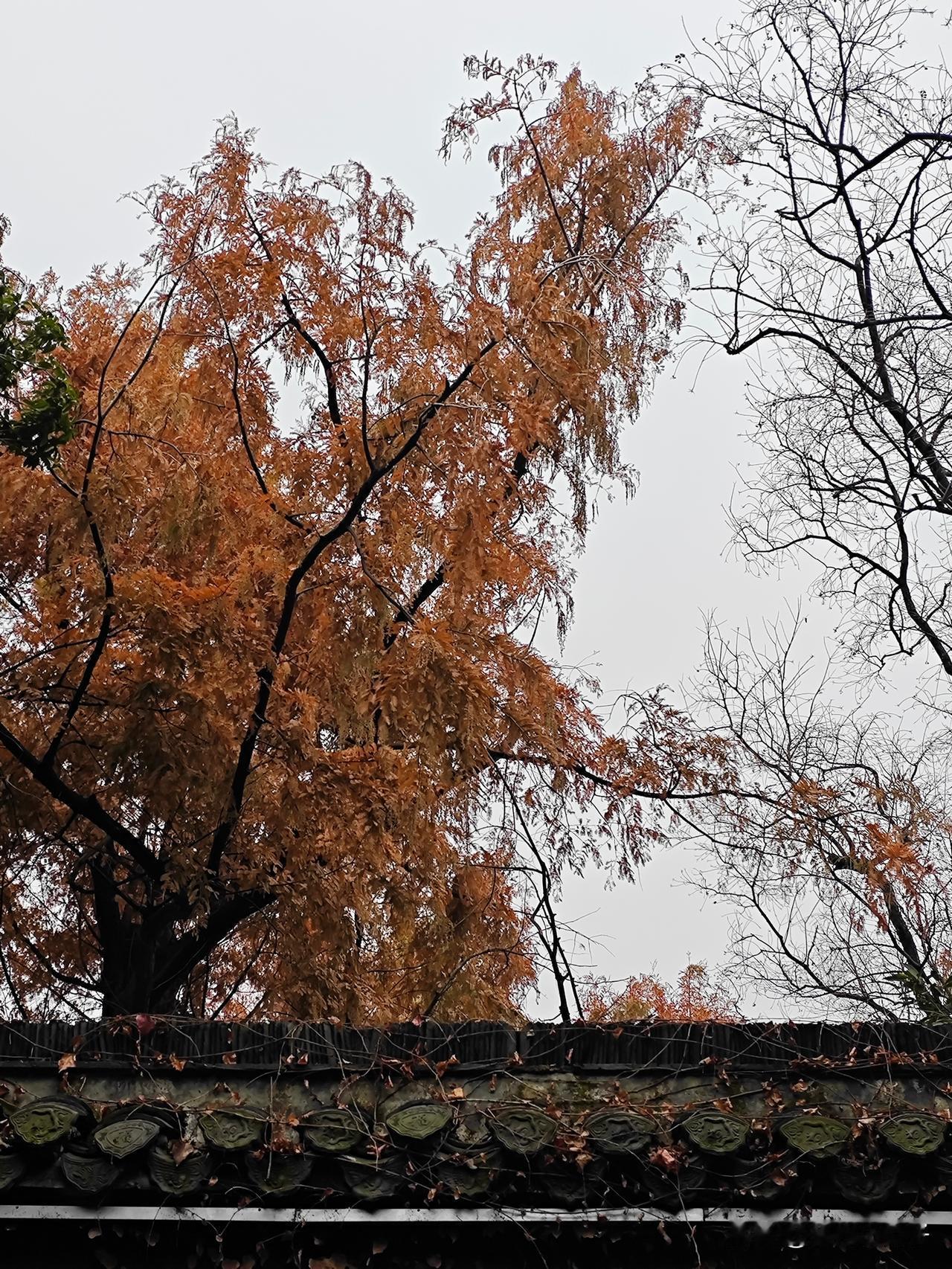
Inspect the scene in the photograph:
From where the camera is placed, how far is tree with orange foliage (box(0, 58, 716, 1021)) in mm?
7398

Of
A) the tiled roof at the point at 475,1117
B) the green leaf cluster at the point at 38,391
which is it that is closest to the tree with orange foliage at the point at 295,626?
the green leaf cluster at the point at 38,391

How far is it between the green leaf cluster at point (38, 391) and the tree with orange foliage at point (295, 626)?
0.14 meters

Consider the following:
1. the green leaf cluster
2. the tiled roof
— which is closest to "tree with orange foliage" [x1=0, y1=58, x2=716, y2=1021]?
the green leaf cluster

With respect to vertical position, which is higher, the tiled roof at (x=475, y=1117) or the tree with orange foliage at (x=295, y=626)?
the tree with orange foliage at (x=295, y=626)

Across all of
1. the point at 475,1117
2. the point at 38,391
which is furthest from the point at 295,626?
the point at 475,1117

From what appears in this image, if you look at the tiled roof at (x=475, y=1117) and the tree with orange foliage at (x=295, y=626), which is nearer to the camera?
the tiled roof at (x=475, y=1117)

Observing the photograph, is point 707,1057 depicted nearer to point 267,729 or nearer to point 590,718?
point 267,729

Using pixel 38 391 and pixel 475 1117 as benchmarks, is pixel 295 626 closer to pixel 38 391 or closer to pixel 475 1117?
pixel 38 391

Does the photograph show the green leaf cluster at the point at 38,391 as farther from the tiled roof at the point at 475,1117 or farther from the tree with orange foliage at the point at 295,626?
the tiled roof at the point at 475,1117

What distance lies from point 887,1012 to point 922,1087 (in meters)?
2.55

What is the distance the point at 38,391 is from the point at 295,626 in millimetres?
2429

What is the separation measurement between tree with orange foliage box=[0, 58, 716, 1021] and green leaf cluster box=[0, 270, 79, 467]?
0.14m

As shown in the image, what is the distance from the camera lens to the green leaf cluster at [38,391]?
6.50 m

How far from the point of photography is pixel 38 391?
267 inches
